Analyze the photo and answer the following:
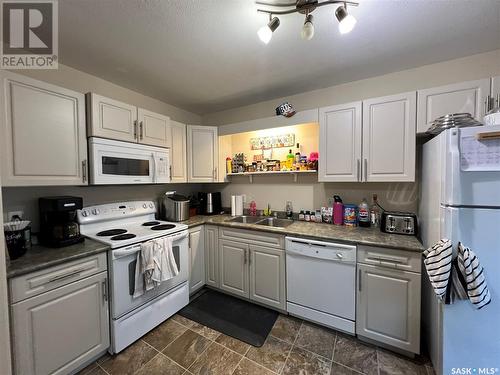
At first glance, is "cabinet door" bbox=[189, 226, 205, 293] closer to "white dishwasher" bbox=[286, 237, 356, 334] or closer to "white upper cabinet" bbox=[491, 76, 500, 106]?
"white dishwasher" bbox=[286, 237, 356, 334]

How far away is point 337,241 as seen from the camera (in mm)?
1756

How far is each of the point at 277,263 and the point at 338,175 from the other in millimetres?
1075

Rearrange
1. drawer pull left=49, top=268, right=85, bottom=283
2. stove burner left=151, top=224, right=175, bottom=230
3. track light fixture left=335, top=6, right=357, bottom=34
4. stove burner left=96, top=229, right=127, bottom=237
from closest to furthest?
track light fixture left=335, top=6, right=357, bottom=34, drawer pull left=49, top=268, right=85, bottom=283, stove burner left=96, top=229, right=127, bottom=237, stove burner left=151, top=224, right=175, bottom=230

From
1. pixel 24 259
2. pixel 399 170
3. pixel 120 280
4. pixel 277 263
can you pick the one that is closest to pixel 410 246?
pixel 399 170

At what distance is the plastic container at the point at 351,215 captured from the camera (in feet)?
7.00

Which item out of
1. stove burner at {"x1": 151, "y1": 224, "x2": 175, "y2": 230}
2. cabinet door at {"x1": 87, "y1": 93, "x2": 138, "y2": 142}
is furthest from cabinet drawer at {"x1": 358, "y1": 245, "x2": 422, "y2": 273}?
cabinet door at {"x1": 87, "y1": 93, "x2": 138, "y2": 142}

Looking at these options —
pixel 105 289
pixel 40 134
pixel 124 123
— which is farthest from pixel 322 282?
pixel 40 134

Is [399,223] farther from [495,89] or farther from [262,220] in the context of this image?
[262,220]

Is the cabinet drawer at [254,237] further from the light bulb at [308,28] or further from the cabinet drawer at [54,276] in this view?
the light bulb at [308,28]

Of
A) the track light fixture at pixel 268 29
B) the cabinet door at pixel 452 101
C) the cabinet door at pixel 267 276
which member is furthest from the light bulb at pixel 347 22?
the cabinet door at pixel 267 276

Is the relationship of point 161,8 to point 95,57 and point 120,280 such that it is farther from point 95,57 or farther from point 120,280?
point 120,280

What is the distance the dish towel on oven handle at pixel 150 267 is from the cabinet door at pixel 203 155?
3.75 ft

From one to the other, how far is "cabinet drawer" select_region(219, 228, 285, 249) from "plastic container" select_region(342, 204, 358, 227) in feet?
2.39

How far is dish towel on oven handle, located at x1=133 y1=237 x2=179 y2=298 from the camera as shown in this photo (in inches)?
67.9
